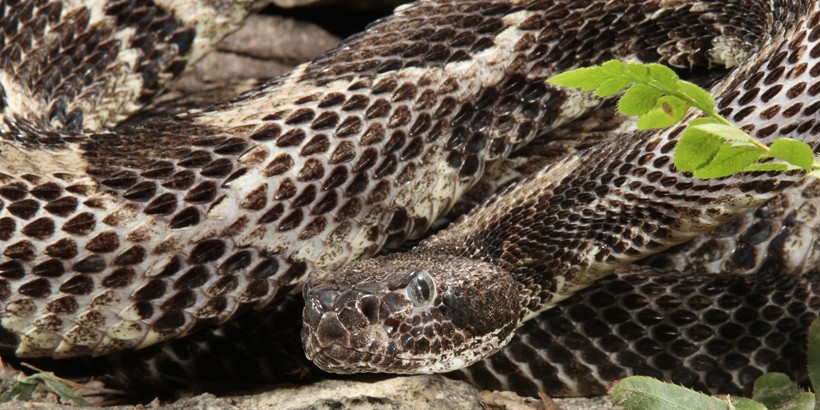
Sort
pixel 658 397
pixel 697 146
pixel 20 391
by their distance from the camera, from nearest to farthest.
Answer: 1. pixel 697 146
2. pixel 658 397
3. pixel 20 391

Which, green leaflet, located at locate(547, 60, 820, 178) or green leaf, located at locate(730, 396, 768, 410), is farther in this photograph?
A: green leaf, located at locate(730, 396, 768, 410)

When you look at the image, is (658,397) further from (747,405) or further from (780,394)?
(780,394)

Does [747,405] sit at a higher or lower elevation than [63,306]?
lower

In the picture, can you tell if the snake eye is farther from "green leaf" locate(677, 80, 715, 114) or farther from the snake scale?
"green leaf" locate(677, 80, 715, 114)

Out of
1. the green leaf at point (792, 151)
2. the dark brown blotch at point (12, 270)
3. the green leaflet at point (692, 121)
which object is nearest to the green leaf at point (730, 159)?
the green leaflet at point (692, 121)

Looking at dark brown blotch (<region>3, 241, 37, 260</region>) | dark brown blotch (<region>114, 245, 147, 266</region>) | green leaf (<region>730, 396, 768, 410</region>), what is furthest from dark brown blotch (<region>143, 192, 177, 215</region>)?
green leaf (<region>730, 396, 768, 410</region>)

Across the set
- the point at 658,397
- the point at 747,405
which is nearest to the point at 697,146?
the point at 658,397
